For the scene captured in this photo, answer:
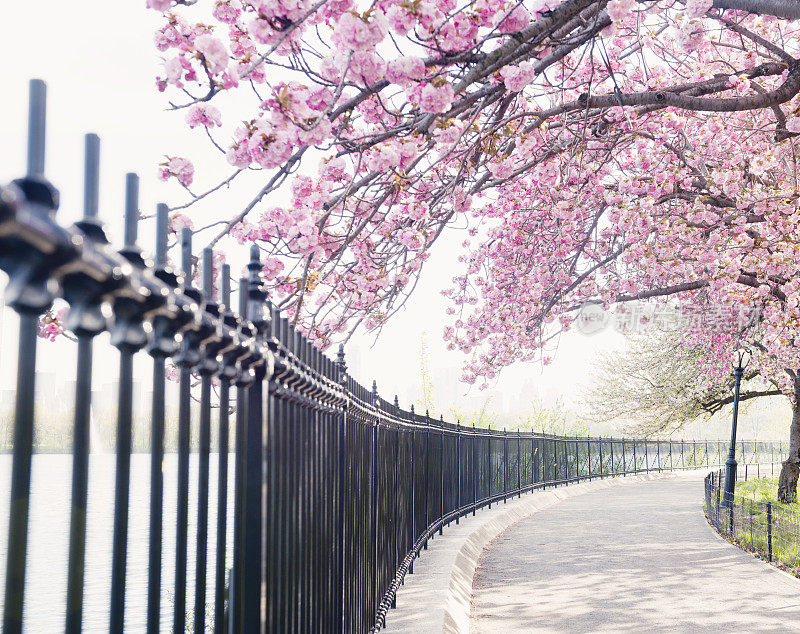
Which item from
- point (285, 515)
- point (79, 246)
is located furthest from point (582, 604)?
point (79, 246)

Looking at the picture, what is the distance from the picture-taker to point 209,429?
2.19 meters

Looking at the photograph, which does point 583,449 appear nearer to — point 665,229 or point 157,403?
point 665,229

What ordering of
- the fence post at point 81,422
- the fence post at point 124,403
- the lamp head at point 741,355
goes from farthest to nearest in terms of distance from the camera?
the lamp head at point 741,355
the fence post at point 124,403
the fence post at point 81,422

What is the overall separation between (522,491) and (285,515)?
715 inches

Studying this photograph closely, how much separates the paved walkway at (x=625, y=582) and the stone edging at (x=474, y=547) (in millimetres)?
150

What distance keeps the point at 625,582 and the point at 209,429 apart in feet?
28.0

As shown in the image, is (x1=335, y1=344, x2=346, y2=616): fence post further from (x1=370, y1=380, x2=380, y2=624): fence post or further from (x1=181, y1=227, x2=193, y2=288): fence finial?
(x1=181, y1=227, x2=193, y2=288): fence finial

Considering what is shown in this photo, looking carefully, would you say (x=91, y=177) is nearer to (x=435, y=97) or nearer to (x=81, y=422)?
(x=81, y=422)

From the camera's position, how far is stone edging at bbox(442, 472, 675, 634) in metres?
7.21

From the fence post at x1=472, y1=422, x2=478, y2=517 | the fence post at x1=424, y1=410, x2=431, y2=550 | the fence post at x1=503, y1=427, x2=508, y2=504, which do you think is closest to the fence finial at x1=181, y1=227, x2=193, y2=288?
the fence post at x1=424, y1=410, x2=431, y2=550

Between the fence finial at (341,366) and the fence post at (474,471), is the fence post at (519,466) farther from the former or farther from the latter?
the fence finial at (341,366)

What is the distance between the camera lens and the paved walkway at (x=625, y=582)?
7.69 meters

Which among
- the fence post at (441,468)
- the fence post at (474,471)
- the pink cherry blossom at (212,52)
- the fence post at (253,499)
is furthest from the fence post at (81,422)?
the fence post at (474,471)

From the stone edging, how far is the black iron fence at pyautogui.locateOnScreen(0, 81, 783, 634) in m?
1.28
